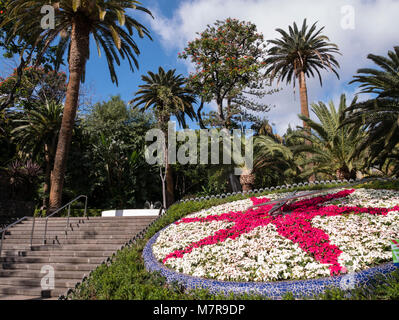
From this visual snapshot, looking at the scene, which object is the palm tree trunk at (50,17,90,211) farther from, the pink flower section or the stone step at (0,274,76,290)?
the pink flower section

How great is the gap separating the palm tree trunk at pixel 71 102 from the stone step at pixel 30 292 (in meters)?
7.44

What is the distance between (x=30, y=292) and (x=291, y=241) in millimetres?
6348

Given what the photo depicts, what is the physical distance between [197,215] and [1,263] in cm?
627

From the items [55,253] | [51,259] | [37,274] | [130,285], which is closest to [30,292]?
[37,274]

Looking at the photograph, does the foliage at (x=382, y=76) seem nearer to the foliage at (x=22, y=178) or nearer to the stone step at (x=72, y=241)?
the stone step at (x=72, y=241)

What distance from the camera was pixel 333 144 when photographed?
12.5 metres

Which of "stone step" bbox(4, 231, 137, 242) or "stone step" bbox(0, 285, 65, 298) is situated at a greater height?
"stone step" bbox(4, 231, 137, 242)

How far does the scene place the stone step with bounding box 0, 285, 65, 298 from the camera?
23.6ft

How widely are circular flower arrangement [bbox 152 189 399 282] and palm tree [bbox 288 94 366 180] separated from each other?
336cm

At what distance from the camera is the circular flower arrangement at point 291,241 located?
5.43 meters

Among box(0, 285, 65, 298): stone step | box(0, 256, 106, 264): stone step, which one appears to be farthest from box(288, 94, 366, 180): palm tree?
box(0, 285, 65, 298): stone step

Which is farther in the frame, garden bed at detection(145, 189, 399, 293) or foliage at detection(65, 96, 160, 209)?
foliage at detection(65, 96, 160, 209)

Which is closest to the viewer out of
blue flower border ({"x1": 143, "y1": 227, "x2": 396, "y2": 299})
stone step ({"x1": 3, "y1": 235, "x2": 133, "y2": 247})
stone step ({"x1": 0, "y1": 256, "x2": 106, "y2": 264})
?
blue flower border ({"x1": 143, "y1": 227, "x2": 396, "y2": 299})
